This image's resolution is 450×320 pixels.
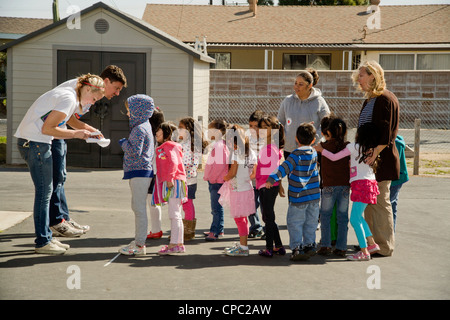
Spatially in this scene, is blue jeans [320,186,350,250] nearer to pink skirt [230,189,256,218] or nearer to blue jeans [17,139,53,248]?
pink skirt [230,189,256,218]

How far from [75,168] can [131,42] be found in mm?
3072

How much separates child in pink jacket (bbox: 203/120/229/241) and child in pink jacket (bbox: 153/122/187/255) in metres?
0.49

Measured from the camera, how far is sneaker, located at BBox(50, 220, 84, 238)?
7.06m

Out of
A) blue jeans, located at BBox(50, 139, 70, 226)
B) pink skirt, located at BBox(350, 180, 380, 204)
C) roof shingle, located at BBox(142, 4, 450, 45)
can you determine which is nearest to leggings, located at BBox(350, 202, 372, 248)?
pink skirt, located at BBox(350, 180, 380, 204)

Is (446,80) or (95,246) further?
(446,80)

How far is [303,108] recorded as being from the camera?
723 cm

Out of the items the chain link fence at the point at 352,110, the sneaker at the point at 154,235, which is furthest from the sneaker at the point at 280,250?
the chain link fence at the point at 352,110

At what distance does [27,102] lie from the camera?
13.3 m

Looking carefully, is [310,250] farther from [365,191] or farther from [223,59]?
[223,59]

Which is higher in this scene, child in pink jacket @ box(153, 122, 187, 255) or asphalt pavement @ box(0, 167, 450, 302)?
child in pink jacket @ box(153, 122, 187, 255)

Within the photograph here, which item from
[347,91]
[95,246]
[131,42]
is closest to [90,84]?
[95,246]

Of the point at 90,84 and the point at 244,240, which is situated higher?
the point at 90,84

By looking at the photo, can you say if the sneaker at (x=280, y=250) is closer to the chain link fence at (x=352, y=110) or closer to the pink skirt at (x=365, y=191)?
the pink skirt at (x=365, y=191)
